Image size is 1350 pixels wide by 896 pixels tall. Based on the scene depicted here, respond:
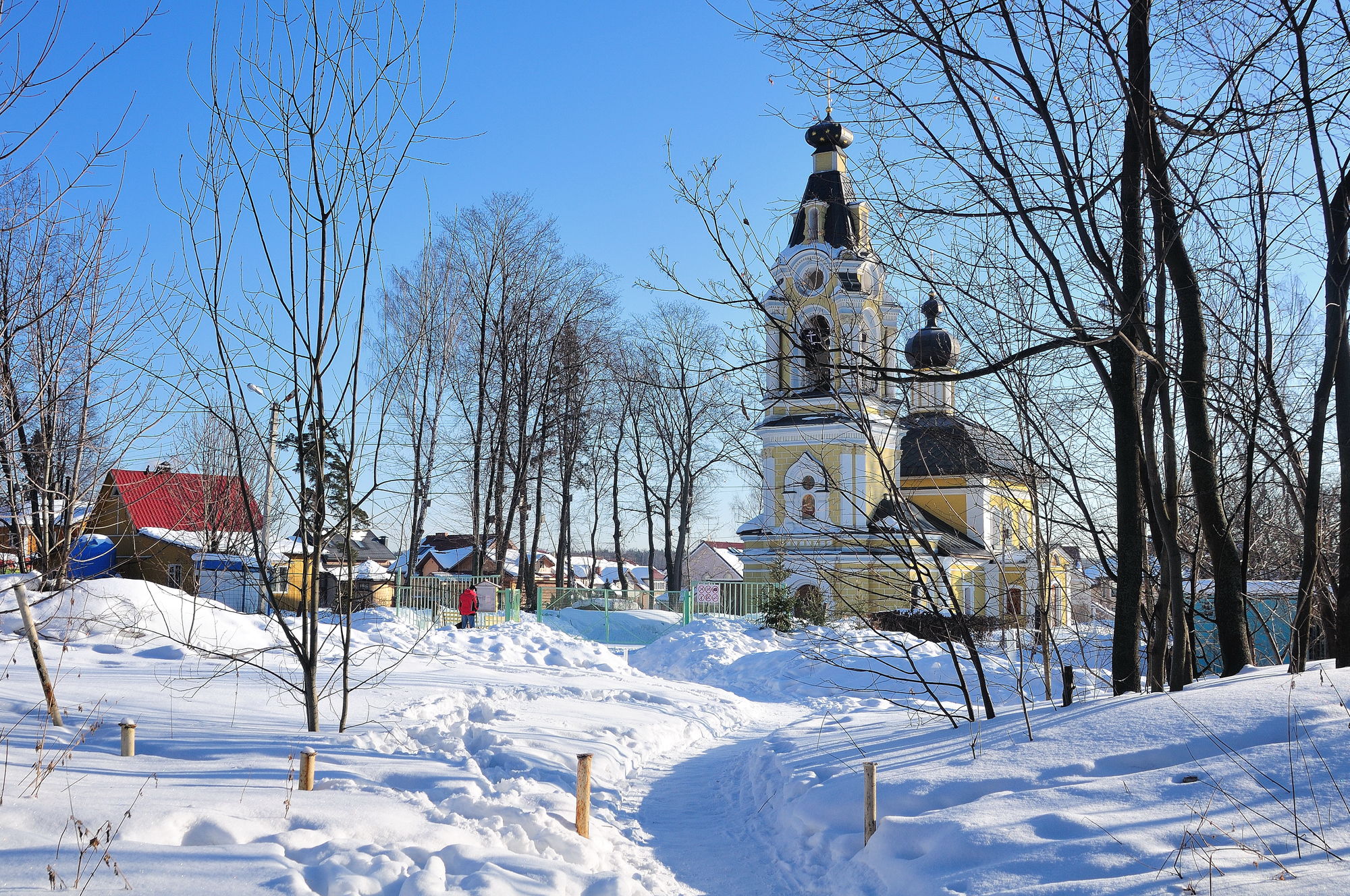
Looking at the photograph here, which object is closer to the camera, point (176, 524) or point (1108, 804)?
point (1108, 804)

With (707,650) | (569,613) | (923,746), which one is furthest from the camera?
(569,613)

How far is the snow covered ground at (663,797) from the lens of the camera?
3848 millimetres

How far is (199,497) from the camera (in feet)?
54.2

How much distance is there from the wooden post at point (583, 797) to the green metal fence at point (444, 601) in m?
17.1

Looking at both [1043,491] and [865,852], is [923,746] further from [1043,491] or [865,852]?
[1043,491]

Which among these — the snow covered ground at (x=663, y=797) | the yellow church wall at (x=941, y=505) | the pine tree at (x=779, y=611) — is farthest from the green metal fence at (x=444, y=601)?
the yellow church wall at (x=941, y=505)

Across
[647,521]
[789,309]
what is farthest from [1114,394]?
[647,521]

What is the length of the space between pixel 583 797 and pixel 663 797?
205cm

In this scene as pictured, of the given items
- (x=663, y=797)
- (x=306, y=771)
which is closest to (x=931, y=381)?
(x=663, y=797)

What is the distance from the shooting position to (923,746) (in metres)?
6.96

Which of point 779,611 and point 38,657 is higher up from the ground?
point 38,657

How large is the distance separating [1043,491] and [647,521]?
30.2 m

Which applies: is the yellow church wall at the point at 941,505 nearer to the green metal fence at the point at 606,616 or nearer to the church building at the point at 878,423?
the green metal fence at the point at 606,616

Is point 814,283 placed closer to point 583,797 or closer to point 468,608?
point 583,797
